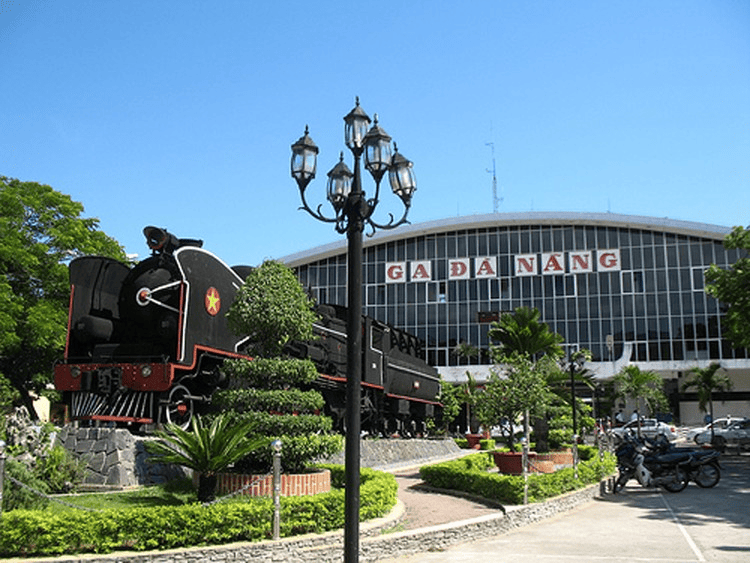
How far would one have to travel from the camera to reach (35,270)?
966 inches

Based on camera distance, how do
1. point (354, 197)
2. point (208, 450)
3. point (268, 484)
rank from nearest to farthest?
point (354, 197) < point (208, 450) < point (268, 484)

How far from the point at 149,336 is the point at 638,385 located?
142ft

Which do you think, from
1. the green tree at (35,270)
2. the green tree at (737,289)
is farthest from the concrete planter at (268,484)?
the green tree at (737,289)

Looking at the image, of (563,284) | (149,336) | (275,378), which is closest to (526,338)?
(149,336)

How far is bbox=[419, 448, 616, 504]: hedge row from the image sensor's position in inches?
561

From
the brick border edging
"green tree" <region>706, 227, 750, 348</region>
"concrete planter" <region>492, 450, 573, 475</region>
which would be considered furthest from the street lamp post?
"green tree" <region>706, 227, 750, 348</region>

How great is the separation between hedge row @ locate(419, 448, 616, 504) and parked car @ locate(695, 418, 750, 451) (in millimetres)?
19357

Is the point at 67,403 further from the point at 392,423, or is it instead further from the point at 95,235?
the point at 392,423

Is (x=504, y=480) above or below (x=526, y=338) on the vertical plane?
below

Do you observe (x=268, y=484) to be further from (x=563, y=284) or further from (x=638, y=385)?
(x=563, y=284)

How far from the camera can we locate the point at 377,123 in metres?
8.25

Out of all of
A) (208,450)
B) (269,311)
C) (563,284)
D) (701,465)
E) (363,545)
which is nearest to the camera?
(363,545)

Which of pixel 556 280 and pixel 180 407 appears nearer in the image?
pixel 180 407

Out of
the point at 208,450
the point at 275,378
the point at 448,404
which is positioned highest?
the point at 275,378
